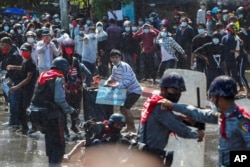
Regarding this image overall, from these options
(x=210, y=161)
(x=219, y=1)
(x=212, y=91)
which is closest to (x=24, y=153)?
(x=210, y=161)

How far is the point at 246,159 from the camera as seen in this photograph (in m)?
6.41

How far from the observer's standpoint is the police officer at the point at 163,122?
7094mm

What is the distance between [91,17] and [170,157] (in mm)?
24953

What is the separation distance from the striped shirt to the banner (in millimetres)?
93

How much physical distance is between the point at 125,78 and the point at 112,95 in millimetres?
338

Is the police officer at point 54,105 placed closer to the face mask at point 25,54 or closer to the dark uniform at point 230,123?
the face mask at point 25,54

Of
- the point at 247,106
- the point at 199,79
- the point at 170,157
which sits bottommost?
the point at 247,106

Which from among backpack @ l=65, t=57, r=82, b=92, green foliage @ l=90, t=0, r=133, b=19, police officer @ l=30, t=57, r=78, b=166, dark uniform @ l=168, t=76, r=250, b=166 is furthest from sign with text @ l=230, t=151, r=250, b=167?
green foliage @ l=90, t=0, r=133, b=19

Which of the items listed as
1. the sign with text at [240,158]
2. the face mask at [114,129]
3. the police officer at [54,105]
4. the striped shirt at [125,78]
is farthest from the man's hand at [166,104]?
the striped shirt at [125,78]

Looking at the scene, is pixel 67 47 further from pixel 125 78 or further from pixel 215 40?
pixel 215 40

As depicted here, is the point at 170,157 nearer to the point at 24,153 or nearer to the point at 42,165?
the point at 42,165

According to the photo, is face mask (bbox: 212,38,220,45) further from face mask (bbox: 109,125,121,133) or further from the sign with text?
the sign with text

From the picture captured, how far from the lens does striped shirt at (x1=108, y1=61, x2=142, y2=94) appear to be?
43.0ft

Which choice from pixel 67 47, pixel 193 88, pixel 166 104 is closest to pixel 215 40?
pixel 67 47
